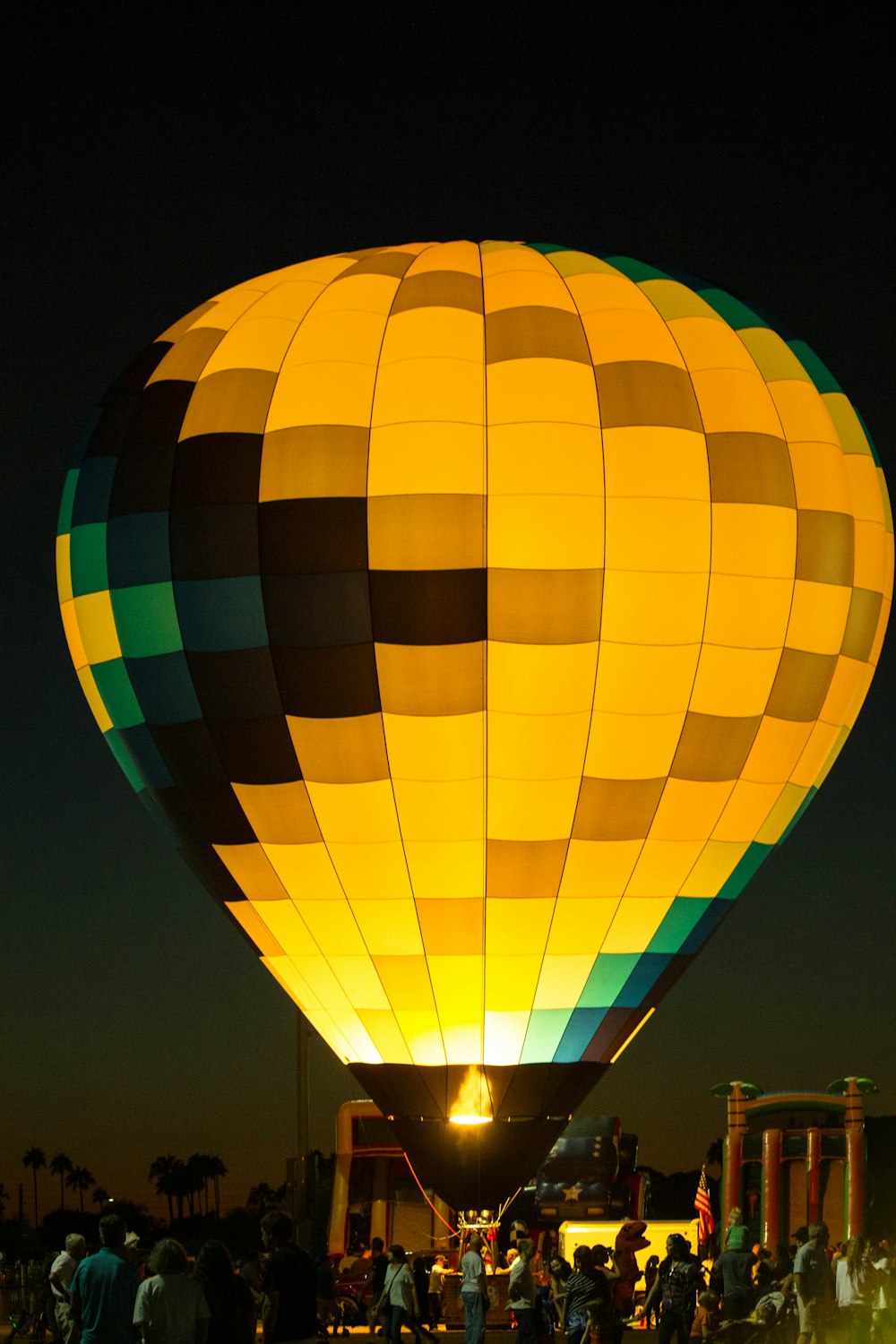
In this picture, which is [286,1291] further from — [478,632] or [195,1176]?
[195,1176]

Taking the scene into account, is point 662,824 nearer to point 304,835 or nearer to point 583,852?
point 583,852

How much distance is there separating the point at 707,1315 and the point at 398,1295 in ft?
7.04

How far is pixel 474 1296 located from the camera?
11203mm

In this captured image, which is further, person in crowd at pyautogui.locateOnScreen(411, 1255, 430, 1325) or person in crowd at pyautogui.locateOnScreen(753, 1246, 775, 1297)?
person in crowd at pyautogui.locateOnScreen(411, 1255, 430, 1325)

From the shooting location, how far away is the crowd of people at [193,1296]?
19.4 ft

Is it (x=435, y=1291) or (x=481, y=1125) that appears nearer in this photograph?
(x=481, y=1125)

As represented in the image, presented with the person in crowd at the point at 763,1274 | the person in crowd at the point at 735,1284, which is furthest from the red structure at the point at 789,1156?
the person in crowd at the point at 735,1284

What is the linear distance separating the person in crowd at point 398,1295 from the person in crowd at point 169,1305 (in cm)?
485

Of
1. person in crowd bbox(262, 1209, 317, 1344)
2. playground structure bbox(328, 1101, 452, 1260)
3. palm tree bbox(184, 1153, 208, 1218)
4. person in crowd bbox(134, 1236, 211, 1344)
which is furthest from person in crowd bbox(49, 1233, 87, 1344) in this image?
palm tree bbox(184, 1153, 208, 1218)

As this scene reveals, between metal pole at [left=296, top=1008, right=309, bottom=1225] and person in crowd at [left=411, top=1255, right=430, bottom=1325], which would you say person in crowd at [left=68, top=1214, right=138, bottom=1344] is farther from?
metal pole at [left=296, top=1008, right=309, bottom=1225]

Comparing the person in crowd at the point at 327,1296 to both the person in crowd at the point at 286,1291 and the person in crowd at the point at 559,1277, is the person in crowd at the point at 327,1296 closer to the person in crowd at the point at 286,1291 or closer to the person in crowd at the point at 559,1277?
the person in crowd at the point at 559,1277

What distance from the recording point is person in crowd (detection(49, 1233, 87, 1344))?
8312mm

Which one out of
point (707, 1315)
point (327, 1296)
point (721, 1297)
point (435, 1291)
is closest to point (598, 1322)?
point (707, 1315)

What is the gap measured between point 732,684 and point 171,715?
3.73 metres
